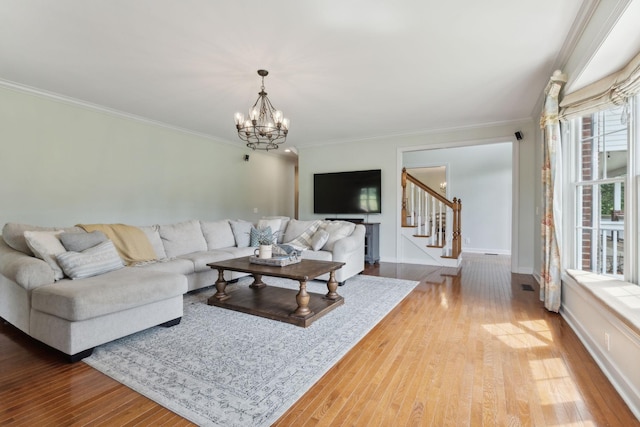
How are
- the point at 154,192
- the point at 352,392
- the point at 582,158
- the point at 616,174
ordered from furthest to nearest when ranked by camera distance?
the point at 154,192
the point at 582,158
the point at 616,174
the point at 352,392

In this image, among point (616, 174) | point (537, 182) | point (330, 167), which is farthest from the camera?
point (330, 167)

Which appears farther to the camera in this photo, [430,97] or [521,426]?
[430,97]

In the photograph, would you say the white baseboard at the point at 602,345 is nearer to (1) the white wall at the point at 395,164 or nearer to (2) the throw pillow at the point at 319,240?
(1) the white wall at the point at 395,164

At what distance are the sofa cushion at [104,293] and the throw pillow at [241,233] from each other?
86.0 inches

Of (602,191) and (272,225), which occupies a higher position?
(602,191)

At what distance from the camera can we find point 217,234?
4.66 metres

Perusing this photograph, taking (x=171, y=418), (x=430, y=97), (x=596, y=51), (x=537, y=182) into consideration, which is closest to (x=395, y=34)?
(x=596, y=51)

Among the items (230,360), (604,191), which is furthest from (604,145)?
(230,360)

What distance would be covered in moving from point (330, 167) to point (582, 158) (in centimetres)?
460

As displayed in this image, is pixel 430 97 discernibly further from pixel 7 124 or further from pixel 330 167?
pixel 7 124

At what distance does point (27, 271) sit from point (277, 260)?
1.98 m

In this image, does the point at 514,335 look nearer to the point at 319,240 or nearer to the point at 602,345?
the point at 602,345

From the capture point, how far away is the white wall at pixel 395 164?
5.09 metres

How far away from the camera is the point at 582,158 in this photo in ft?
9.86
